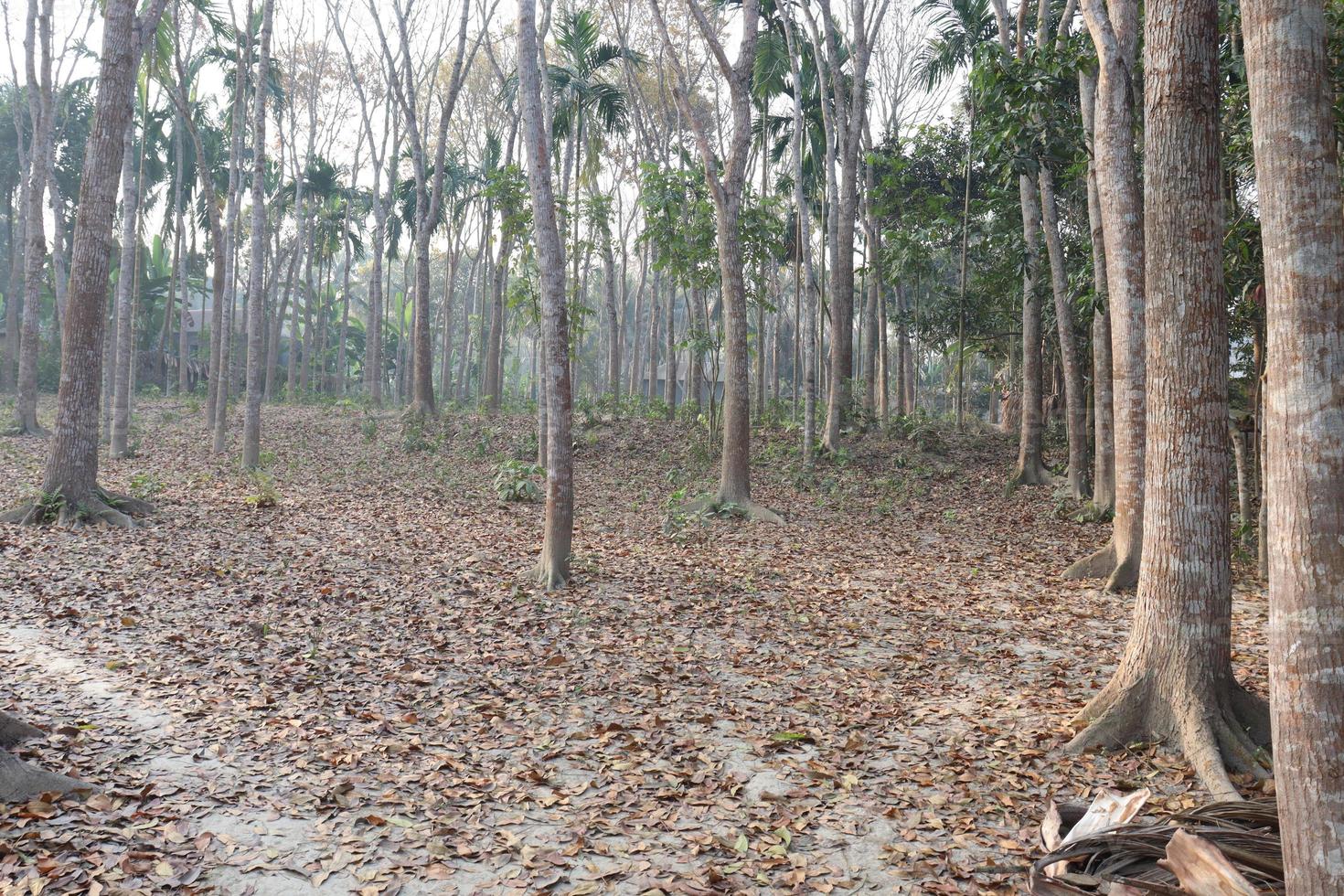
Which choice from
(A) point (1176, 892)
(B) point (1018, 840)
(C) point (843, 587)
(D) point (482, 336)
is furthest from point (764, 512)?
(D) point (482, 336)

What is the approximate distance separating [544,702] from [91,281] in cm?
814

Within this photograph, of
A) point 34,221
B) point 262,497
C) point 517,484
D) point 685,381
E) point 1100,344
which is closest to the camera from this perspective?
point 1100,344

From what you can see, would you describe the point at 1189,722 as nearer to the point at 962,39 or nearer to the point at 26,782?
the point at 26,782

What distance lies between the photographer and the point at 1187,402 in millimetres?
4625

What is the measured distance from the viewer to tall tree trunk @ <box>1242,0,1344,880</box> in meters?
2.48

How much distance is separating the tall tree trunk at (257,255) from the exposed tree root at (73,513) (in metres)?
4.56

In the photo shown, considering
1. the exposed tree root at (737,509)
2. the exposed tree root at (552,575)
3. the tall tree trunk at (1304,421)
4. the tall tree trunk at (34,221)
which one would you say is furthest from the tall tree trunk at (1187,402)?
the tall tree trunk at (34,221)

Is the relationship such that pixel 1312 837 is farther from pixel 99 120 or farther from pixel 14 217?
pixel 14 217

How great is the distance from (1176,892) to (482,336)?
108 ft

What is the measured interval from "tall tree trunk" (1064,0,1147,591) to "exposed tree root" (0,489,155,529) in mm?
10525

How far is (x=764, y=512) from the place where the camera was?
39.7 ft

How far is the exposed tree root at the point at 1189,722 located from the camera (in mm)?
4309

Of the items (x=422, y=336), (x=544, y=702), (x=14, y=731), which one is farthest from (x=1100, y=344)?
(x=422, y=336)

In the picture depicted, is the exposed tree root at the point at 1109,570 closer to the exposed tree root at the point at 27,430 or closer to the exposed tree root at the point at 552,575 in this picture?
the exposed tree root at the point at 552,575
